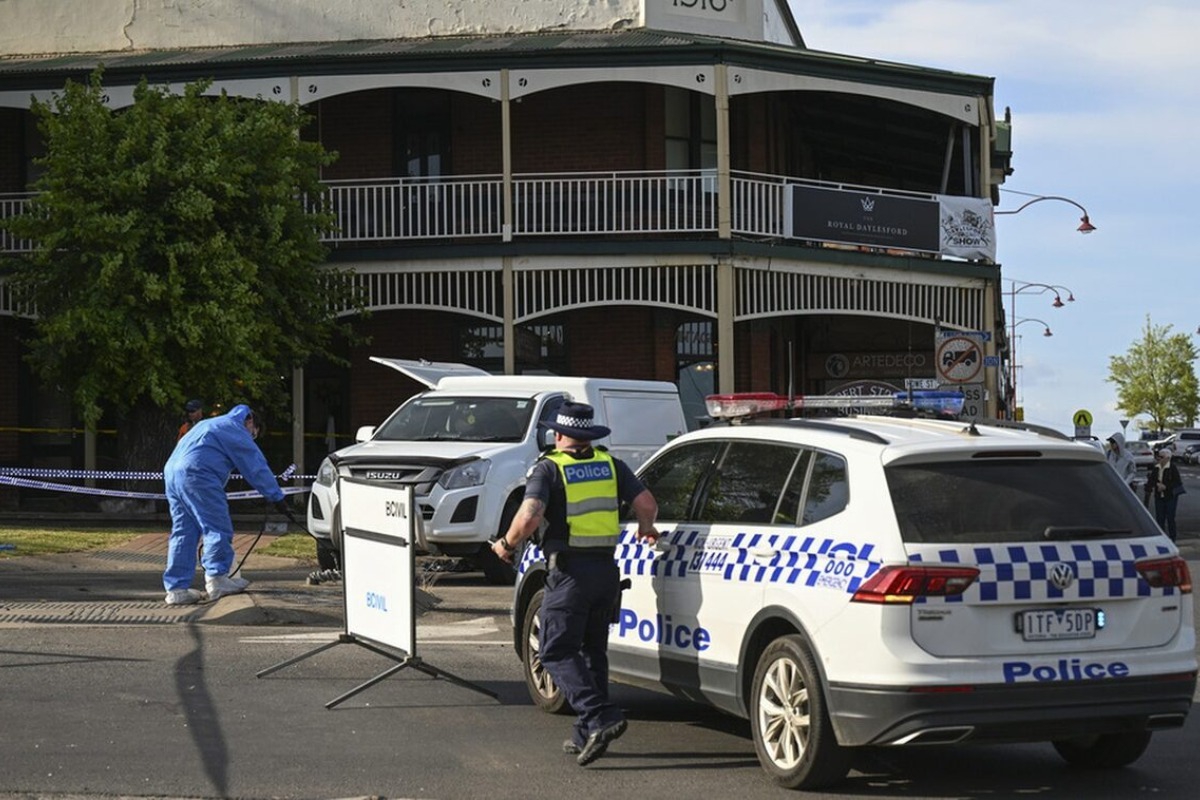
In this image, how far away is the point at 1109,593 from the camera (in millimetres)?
7367

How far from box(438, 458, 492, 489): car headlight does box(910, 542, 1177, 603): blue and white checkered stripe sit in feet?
30.6

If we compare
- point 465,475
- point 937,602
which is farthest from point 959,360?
point 937,602

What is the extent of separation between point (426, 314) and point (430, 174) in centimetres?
233

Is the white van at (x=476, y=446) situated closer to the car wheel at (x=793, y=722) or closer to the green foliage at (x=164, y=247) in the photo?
the green foliage at (x=164, y=247)

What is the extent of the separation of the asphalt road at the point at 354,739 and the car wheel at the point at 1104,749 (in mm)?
87

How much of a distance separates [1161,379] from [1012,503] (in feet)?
345

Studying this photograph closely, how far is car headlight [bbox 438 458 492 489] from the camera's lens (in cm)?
1612

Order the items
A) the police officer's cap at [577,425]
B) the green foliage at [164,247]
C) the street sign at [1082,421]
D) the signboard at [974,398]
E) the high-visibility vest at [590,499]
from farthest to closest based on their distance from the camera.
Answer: the street sign at [1082,421]
the signboard at [974,398]
the green foliage at [164,247]
the police officer's cap at [577,425]
the high-visibility vest at [590,499]

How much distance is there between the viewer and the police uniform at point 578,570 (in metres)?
8.20

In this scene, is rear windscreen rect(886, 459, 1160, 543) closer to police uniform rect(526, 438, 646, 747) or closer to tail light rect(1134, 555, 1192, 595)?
tail light rect(1134, 555, 1192, 595)

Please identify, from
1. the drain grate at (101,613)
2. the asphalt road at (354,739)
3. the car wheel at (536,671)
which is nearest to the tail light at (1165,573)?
the asphalt road at (354,739)

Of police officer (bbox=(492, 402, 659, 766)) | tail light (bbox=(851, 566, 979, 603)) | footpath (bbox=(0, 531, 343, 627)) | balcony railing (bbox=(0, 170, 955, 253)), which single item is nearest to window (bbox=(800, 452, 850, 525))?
tail light (bbox=(851, 566, 979, 603))

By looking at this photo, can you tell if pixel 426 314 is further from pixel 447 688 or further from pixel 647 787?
pixel 647 787

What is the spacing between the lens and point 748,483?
8.26m
